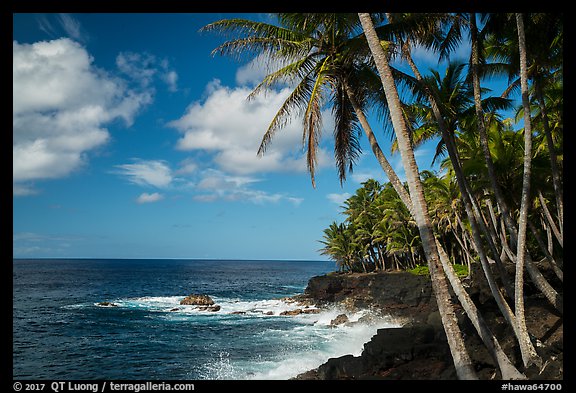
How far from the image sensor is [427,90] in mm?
8984

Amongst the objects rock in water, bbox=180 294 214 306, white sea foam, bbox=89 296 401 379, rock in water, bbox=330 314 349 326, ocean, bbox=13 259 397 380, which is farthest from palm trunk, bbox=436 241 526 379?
rock in water, bbox=180 294 214 306

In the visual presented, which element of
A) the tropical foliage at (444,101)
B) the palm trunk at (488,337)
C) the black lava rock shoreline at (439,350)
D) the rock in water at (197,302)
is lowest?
the rock in water at (197,302)

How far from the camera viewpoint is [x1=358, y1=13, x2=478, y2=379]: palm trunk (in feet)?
18.6

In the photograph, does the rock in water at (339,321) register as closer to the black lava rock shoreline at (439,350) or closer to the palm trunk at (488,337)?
the black lava rock shoreline at (439,350)

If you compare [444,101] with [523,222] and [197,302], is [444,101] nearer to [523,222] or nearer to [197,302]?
[523,222]

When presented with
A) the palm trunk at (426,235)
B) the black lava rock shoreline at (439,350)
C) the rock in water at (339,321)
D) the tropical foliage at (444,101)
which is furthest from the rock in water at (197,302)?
the palm trunk at (426,235)

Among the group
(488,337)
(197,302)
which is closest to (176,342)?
(197,302)

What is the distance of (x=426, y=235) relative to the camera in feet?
19.5

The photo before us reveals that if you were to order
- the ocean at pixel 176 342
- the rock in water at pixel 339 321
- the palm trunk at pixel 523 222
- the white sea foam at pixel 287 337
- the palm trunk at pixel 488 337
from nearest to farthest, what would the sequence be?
the palm trunk at pixel 488 337
the palm trunk at pixel 523 222
the white sea foam at pixel 287 337
the ocean at pixel 176 342
the rock in water at pixel 339 321

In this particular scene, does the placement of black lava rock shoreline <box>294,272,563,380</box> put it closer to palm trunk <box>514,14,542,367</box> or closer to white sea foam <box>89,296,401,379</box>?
palm trunk <box>514,14,542,367</box>

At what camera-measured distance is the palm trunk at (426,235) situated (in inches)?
223

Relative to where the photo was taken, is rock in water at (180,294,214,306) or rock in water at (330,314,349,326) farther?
rock in water at (180,294,214,306)

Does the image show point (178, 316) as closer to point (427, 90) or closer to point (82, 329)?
point (82, 329)
